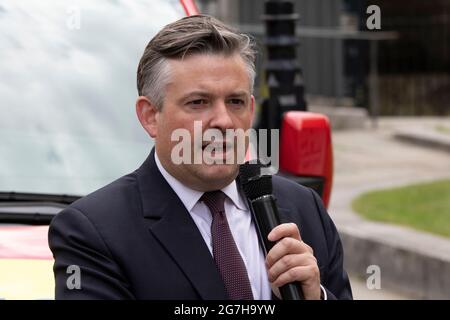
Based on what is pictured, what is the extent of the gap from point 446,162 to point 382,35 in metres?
4.92

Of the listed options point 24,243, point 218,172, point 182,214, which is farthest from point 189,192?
point 24,243

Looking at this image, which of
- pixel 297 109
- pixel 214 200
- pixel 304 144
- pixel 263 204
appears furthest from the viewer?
pixel 297 109

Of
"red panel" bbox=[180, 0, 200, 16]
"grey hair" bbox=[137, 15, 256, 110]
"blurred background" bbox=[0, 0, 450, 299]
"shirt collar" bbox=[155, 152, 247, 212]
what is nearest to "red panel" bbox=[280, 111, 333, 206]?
"blurred background" bbox=[0, 0, 450, 299]

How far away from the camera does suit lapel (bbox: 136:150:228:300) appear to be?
2.65m

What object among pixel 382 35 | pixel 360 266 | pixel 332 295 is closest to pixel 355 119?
pixel 382 35

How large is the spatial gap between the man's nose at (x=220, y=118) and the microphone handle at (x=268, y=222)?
0.18 m

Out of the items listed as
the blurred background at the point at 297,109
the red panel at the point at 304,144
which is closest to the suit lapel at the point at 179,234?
the blurred background at the point at 297,109

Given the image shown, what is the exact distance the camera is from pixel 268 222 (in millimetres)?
2521

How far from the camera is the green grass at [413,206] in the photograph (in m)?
9.18

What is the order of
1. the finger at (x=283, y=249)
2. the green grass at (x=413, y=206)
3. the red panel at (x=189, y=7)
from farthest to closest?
the green grass at (x=413, y=206) → the red panel at (x=189, y=7) → the finger at (x=283, y=249)

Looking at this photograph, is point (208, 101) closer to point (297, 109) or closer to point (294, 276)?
point (294, 276)

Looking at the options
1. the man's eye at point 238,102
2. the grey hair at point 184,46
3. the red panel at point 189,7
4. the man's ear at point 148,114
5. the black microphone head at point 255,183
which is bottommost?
the black microphone head at point 255,183

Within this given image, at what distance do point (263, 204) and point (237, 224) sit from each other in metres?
0.27

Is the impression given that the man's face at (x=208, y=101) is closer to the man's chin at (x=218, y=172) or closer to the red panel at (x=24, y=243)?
the man's chin at (x=218, y=172)
